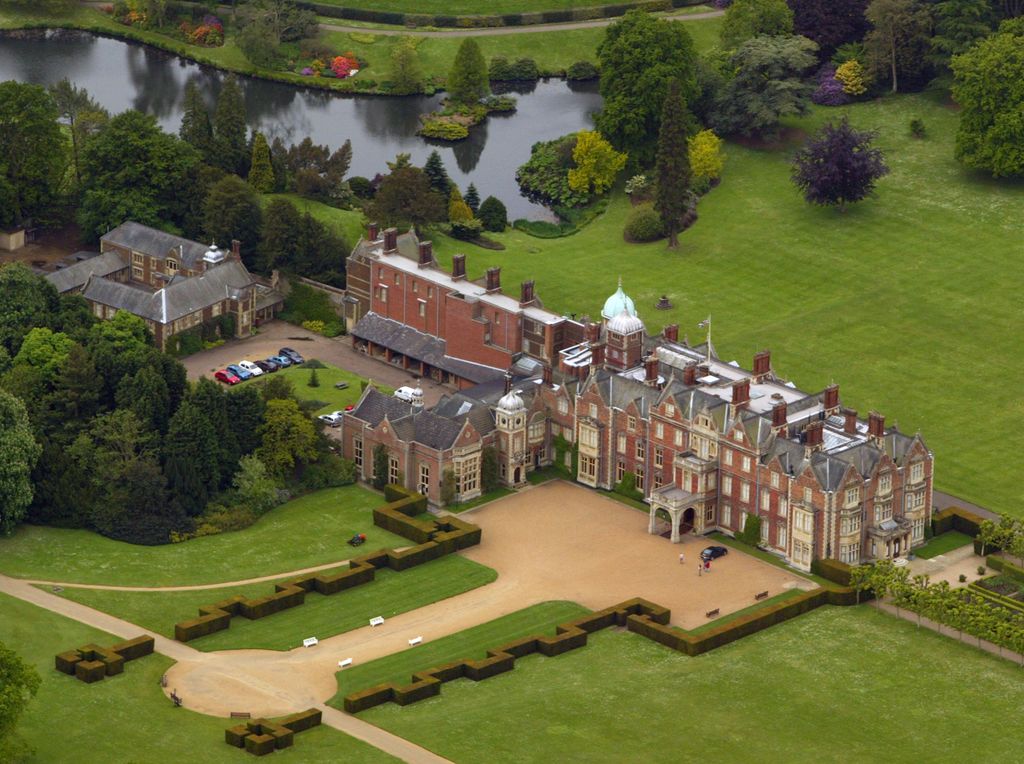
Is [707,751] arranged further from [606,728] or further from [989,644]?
[989,644]

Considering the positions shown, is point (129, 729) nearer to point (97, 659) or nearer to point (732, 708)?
point (97, 659)

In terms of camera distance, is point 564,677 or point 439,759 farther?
point 564,677

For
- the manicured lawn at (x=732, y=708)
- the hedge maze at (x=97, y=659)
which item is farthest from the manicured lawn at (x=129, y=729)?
the manicured lawn at (x=732, y=708)

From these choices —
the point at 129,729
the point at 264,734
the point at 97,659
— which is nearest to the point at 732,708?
the point at 264,734

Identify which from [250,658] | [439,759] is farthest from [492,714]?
[250,658]

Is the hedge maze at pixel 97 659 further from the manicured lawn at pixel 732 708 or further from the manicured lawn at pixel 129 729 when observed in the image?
the manicured lawn at pixel 732 708

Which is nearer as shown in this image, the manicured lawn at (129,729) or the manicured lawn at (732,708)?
the manicured lawn at (129,729)
